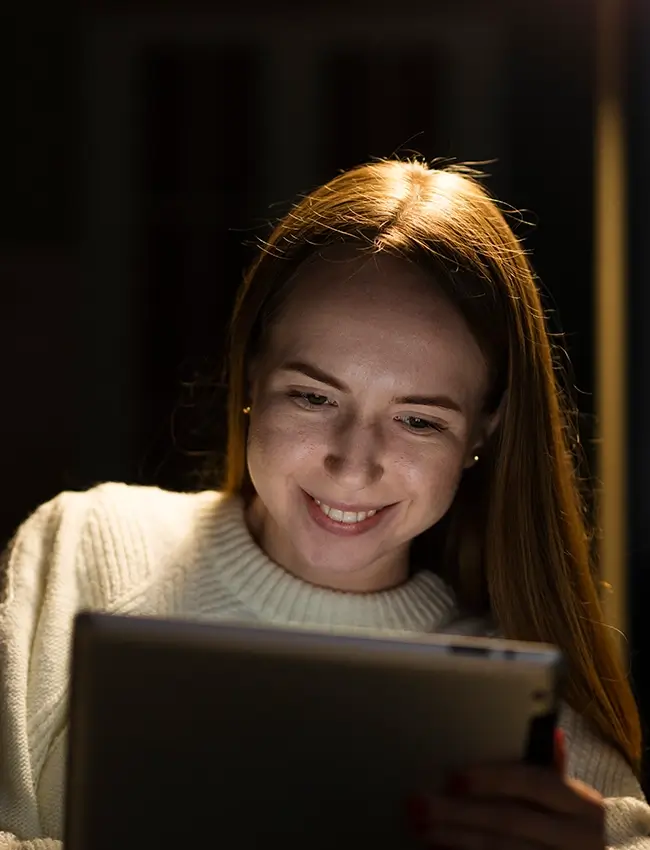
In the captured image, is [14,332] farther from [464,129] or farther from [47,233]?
[464,129]

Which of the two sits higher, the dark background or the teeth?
the dark background

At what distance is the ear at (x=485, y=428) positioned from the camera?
171cm

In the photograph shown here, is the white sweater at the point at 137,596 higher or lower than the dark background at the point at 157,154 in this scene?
lower

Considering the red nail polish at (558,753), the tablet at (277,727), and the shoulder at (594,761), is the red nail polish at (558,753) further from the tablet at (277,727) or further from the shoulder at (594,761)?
the shoulder at (594,761)

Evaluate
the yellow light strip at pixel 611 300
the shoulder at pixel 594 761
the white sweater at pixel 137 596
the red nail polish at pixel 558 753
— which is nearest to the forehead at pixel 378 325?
the white sweater at pixel 137 596

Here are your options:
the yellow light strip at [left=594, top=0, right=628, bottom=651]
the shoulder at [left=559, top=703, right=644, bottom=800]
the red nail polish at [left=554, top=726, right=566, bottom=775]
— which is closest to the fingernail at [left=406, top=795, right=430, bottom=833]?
the red nail polish at [left=554, top=726, right=566, bottom=775]

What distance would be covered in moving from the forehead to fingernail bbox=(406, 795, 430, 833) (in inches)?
23.6

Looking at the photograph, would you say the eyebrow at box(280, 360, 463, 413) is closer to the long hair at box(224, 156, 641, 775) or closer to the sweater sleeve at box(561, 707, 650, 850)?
the long hair at box(224, 156, 641, 775)

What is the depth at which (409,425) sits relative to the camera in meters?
1.61

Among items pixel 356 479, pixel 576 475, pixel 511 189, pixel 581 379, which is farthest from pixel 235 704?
pixel 511 189

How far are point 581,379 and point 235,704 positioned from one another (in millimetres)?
1415

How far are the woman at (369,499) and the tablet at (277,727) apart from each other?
0.44m

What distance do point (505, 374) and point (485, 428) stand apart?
0.07 meters

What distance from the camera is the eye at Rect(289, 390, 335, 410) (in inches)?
63.5
